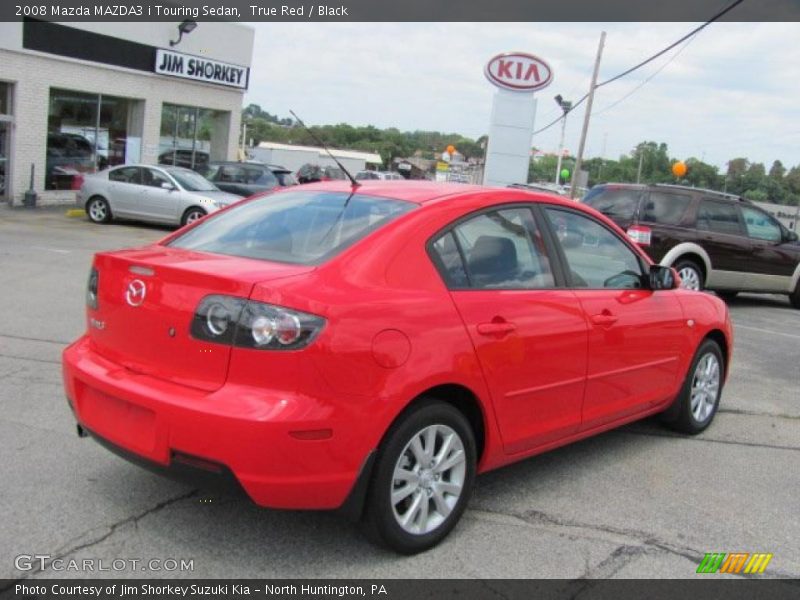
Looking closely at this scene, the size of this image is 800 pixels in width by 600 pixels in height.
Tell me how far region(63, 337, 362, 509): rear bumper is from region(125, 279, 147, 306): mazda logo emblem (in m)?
0.37

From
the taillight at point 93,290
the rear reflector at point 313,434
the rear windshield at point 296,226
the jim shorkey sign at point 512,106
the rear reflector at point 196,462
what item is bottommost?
the rear reflector at point 196,462

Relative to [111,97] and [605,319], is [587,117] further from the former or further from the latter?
[605,319]

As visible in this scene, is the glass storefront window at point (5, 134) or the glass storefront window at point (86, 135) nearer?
the glass storefront window at point (5, 134)

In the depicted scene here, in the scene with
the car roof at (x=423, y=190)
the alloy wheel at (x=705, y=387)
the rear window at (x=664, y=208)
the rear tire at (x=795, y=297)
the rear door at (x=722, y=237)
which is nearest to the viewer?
the car roof at (x=423, y=190)

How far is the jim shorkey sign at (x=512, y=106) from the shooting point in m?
24.0

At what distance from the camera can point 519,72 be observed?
24031 millimetres

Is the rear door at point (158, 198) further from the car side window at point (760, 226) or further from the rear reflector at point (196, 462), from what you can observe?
the rear reflector at point (196, 462)

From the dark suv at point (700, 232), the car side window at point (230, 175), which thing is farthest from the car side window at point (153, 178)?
the dark suv at point (700, 232)

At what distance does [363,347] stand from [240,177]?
60.4 ft

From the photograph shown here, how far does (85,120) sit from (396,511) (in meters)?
20.5

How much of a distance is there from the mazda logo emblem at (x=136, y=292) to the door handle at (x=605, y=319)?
7.78 feet

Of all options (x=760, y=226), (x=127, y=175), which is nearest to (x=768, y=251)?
(x=760, y=226)

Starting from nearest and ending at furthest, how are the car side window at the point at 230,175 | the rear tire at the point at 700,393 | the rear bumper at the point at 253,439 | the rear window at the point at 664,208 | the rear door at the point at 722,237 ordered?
1. the rear bumper at the point at 253,439
2. the rear tire at the point at 700,393
3. the rear window at the point at 664,208
4. the rear door at the point at 722,237
5. the car side window at the point at 230,175

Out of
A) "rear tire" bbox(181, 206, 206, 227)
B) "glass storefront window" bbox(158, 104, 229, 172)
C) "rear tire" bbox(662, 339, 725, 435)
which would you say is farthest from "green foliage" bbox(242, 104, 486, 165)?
"rear tire" bbox(662, 339, 725, 435)
